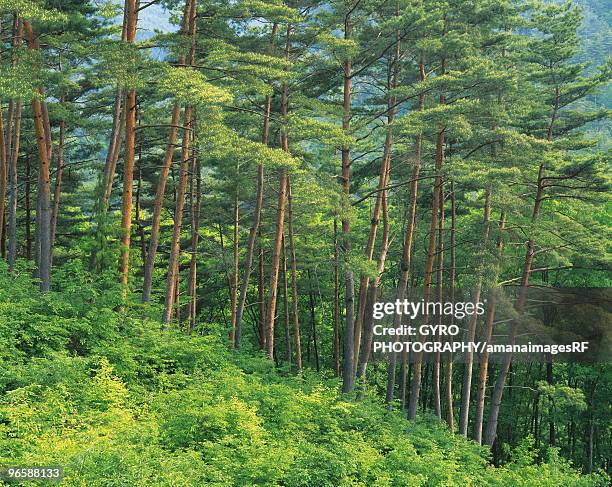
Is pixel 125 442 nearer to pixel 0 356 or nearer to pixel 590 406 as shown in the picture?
pixel 0 356

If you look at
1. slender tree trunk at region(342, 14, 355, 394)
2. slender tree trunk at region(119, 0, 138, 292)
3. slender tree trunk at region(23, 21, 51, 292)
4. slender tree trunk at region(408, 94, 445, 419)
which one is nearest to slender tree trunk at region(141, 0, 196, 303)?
slender tree trunk at region(119, 0, 138, 292)

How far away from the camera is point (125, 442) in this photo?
869 centimetres

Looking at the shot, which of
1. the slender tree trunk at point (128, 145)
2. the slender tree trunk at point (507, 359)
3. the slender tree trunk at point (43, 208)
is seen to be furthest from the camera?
the slender tree trunk at point (507, 359)

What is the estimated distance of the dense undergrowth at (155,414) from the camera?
841 cm

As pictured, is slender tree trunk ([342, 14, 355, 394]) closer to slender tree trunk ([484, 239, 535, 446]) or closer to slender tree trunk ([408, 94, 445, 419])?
slender tree trunk ([408, 94, 445, 419])

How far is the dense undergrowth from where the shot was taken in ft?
27.6

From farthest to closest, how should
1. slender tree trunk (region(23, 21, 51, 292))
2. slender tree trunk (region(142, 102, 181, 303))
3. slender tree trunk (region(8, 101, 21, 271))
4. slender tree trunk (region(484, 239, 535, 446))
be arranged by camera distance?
slender tree trunk (region(484, 239, 535, 446))
slender tree trunk (region(8, 101, 21, 271))
slender tree trunk (region(142, 102, 181, 303))
slender tree trunk (region(23, 21, 51, 292))

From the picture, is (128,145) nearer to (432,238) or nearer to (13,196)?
(13,196)

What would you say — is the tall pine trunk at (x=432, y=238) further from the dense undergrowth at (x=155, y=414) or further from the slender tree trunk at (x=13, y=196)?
the slender tree trunk at (x=13, y=196)

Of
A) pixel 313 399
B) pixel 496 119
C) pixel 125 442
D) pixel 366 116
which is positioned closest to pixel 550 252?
pixel 496 119

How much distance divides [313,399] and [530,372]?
21587 millimetres

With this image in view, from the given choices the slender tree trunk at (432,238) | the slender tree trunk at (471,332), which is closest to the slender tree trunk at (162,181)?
the slender tree trunk at (432,238)

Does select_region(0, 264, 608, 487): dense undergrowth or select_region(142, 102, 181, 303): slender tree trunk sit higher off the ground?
select_region(142, 102, 181, 303): slender tree trunk

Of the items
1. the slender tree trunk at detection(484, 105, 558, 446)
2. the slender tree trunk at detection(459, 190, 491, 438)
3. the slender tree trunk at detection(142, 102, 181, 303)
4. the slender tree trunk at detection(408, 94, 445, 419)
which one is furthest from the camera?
the slender tree trunk at detection(484, 105, 558, 446)
